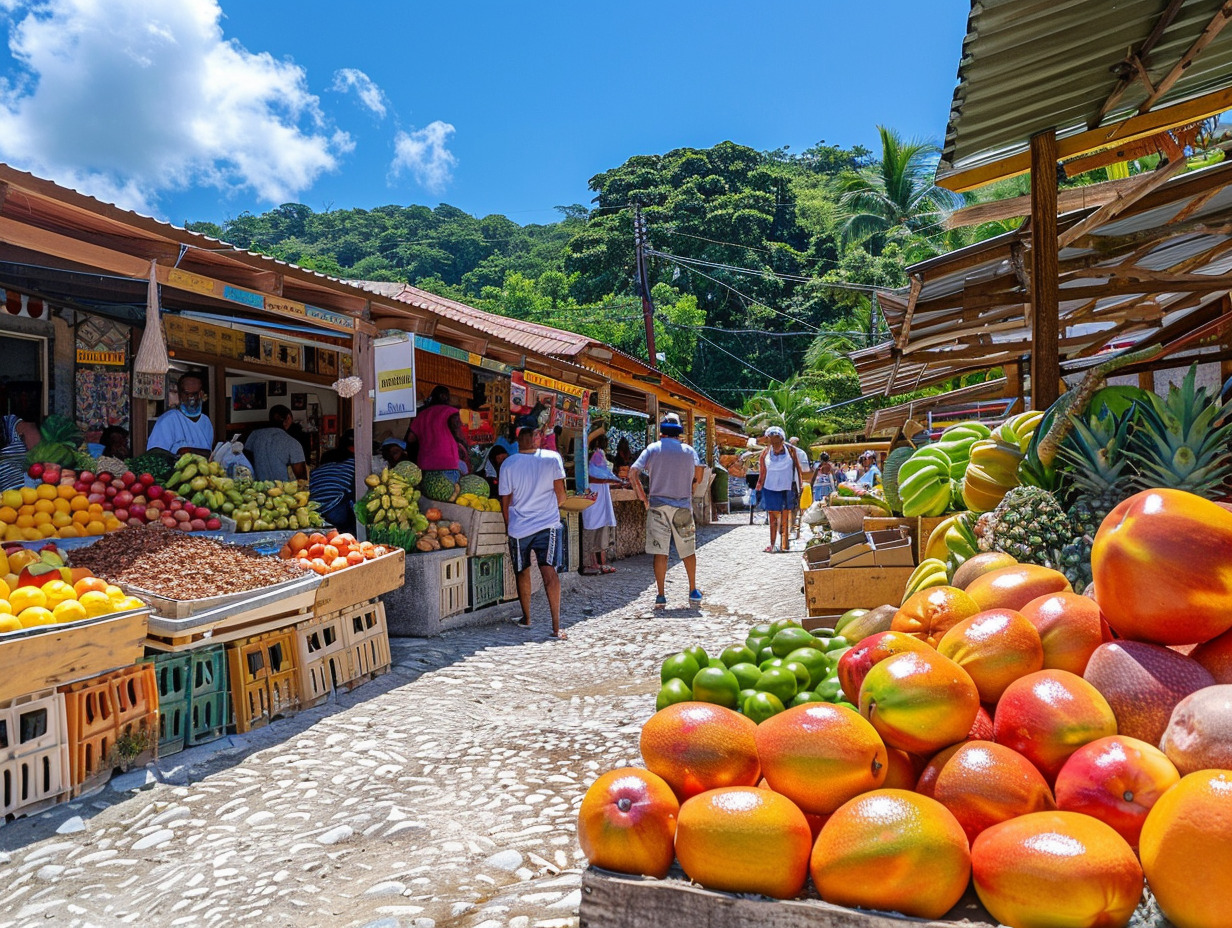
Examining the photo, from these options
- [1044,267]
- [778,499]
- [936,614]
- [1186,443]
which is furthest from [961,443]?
[778,499]

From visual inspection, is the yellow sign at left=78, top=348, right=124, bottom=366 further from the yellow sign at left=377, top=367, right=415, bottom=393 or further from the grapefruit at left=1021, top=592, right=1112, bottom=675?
the grapefruit at left=1021, top=592, right=1112, bottom=675

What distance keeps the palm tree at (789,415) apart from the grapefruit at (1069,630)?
30.3m

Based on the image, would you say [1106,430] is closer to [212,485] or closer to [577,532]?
[212,485]

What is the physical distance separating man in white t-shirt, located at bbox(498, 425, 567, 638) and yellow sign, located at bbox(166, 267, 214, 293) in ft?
9.74

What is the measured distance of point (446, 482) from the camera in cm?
854

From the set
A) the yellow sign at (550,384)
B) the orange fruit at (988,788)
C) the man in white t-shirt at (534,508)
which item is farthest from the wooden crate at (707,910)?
the yellow sign at (550,384)

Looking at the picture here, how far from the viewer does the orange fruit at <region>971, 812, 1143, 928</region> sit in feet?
5.09

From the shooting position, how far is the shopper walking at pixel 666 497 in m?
8.98

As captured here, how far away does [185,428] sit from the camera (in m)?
8.08

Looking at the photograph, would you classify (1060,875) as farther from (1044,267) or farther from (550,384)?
(550,384)

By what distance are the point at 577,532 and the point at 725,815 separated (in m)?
9.25

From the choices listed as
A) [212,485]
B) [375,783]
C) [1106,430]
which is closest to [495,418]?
[212,485]

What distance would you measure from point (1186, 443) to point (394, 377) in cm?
628

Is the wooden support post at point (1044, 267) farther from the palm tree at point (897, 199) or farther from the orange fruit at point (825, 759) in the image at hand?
the palm tree at point (897, 199)
